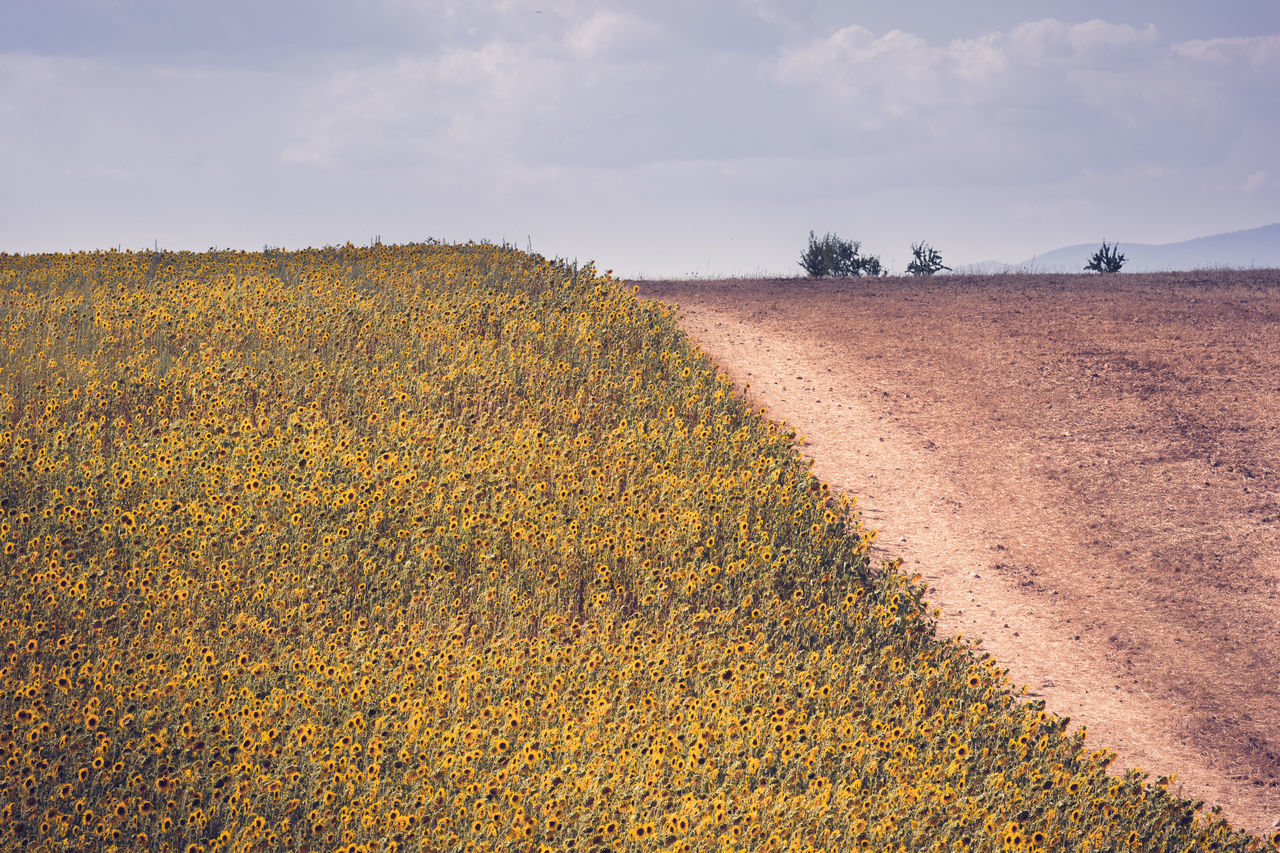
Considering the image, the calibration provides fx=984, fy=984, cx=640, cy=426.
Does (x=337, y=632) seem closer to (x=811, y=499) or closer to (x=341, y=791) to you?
(x=341, y=791)

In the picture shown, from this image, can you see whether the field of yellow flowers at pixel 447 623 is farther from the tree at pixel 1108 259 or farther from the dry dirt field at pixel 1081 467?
the tree at pixel 1108 259

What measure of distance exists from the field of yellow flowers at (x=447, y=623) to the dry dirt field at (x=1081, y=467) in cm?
99

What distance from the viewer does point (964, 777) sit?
6.03m

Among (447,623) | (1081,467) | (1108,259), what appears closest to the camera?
(447,623)

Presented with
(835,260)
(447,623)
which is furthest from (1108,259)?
(447,623)

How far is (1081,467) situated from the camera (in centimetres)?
1184

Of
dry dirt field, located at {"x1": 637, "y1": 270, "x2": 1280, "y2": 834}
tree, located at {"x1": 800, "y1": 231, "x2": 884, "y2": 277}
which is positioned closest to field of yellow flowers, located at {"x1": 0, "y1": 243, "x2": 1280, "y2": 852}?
dry dirt field, located at {"x1": 637, "y1": 270, "x2": 1280, "y2": 834}

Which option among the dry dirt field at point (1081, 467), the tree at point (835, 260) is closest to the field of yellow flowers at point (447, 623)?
the dry dirt field at point (1081, 467)

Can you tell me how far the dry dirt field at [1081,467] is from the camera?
836cm

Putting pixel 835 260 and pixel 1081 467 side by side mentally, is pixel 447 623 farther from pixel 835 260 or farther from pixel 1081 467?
pixel 835 260

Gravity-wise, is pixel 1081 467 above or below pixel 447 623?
above

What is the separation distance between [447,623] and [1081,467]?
8.47 m

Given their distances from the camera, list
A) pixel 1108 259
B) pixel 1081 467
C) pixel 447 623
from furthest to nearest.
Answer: pixel 1108 259, pixel 1081 467, pixel 447 623

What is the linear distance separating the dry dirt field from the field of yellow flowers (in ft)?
3.25
